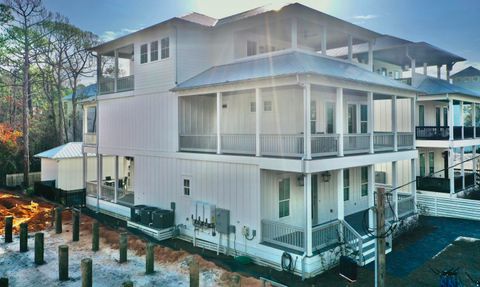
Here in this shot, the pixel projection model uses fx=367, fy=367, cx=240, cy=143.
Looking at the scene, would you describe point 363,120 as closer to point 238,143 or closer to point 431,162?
point 238,143

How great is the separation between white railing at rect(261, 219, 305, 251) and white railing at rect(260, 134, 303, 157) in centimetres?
251

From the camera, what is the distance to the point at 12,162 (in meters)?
30.8

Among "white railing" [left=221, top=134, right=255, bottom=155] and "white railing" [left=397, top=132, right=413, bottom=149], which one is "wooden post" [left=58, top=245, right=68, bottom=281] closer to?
"white railing" [left=221, top=134, right=255, bottom=155]

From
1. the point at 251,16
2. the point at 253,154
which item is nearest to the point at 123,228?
the point at 253,154

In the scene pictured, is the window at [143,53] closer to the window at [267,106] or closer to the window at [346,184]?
the window at [267,106]

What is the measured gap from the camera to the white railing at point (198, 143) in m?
16.0

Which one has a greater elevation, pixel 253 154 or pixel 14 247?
pixel 253 154

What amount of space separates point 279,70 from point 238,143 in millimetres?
3465

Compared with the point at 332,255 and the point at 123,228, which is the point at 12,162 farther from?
the point at 332,255

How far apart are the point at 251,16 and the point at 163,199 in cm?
947

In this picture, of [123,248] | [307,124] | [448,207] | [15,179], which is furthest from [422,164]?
[15,179]

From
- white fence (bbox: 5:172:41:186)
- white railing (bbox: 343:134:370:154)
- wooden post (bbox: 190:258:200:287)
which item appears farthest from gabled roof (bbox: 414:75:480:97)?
white fence (bbox: 5:172:41:186)

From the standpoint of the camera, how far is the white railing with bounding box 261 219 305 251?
12.8 meters

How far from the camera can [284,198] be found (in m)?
15.1
